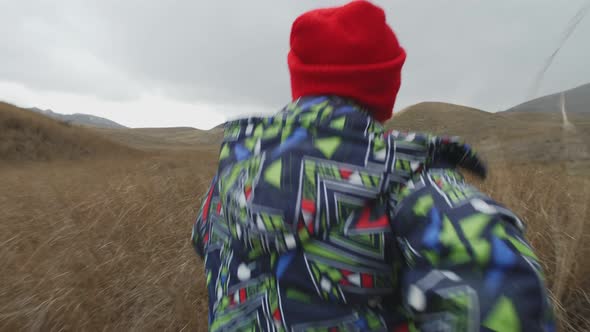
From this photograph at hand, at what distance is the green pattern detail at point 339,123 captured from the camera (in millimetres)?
648

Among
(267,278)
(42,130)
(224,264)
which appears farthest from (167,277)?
(42,130)

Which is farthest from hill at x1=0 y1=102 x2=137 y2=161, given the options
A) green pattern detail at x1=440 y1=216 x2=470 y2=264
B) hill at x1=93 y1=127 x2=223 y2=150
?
green pattern detail at x1=440 y1=216 x2=470 y2=264

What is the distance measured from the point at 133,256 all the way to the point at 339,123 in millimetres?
2266

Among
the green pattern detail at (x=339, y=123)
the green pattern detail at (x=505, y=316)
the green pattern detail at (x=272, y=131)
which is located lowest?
the green pattern detail at (x=505, y=316)

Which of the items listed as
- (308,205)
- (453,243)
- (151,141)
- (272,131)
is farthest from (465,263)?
(151,141)

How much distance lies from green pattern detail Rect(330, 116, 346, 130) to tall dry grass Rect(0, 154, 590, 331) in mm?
1380

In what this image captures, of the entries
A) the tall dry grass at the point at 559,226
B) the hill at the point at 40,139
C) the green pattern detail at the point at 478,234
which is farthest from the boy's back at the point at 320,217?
the hill at the point at 40,139

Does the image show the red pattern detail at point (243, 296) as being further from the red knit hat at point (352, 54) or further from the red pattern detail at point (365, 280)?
the red knit hat at point (352, 54)

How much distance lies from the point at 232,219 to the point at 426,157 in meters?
0.42

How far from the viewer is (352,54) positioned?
28.2 inches

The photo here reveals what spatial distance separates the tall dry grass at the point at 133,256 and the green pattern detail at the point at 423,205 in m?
1.32

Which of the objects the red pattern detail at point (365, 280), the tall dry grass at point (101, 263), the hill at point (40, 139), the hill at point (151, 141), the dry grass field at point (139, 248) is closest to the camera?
the red pattern detail at point (365, 280)

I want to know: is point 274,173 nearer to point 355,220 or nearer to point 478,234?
point 355,220

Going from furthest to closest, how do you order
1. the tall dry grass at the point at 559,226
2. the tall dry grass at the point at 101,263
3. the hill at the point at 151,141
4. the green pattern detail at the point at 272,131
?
the hill at the point at 151,141
the tall dry grass at the point at 101,263
the tall dry grass at the point at 559,226
the green pattern detail at the point at 272,131
